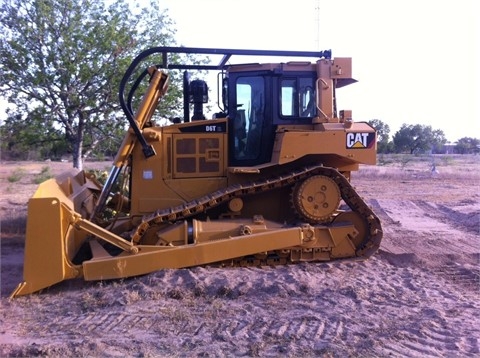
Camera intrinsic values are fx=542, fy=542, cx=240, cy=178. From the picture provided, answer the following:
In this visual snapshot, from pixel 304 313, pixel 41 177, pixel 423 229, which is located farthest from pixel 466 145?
pixel 304 313

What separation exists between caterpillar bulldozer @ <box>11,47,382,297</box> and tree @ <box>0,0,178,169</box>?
15.9ft

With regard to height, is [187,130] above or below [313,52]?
below

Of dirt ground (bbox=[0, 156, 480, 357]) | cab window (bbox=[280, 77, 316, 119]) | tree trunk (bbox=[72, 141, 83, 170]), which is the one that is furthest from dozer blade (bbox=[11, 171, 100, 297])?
tree trunk (bbox=[72, 141, 83, 170])

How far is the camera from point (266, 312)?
5.90 metres

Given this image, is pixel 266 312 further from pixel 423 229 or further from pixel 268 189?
pixel 423 229

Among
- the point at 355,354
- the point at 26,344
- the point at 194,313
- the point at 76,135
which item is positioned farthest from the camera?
the point at 76,135

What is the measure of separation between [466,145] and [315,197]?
71.2 meters

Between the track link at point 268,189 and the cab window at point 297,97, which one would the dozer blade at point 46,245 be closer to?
the track link at point 268,189

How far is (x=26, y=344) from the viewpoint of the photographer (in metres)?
5.22

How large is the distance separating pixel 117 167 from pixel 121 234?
1099mm

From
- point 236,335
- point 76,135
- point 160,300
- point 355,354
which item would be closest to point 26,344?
point 160,300

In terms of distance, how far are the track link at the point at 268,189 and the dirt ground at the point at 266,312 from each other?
0.38m

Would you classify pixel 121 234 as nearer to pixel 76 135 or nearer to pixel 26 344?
pixel 26 344

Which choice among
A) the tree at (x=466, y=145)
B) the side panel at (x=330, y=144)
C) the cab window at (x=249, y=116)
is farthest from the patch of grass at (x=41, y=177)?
the tree at (x=466, y=145)
